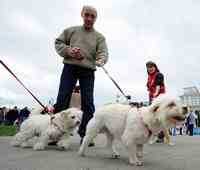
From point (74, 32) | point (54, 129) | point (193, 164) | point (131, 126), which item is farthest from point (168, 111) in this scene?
point (74, 32)

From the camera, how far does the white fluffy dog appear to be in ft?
17.5

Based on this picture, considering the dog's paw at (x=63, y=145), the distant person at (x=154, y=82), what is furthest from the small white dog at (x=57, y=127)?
the distant person at (x=154, y=82)

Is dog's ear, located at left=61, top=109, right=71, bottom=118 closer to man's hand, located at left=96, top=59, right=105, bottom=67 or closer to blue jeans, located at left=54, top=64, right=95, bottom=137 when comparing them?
blue jeans, located at left=54, top=64, right=95, bottom=137

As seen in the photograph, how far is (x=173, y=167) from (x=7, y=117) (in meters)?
30.5

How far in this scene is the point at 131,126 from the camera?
5.79 metres

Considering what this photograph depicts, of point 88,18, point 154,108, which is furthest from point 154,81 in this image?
point 154,108

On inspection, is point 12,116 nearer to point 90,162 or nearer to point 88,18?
point 88,18

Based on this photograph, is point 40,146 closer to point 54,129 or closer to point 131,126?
point 54,129

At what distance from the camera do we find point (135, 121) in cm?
579

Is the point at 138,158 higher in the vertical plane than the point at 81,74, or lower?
lower

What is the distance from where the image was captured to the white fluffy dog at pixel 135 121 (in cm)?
535

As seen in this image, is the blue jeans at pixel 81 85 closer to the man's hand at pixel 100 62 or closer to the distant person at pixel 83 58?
the distant person at pixel 83 58

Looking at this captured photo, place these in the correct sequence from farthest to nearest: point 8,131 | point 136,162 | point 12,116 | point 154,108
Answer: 1. point 12,116
2. point 8,131
3. point 136,162
4. point 154,108

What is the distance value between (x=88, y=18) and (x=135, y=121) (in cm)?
325
